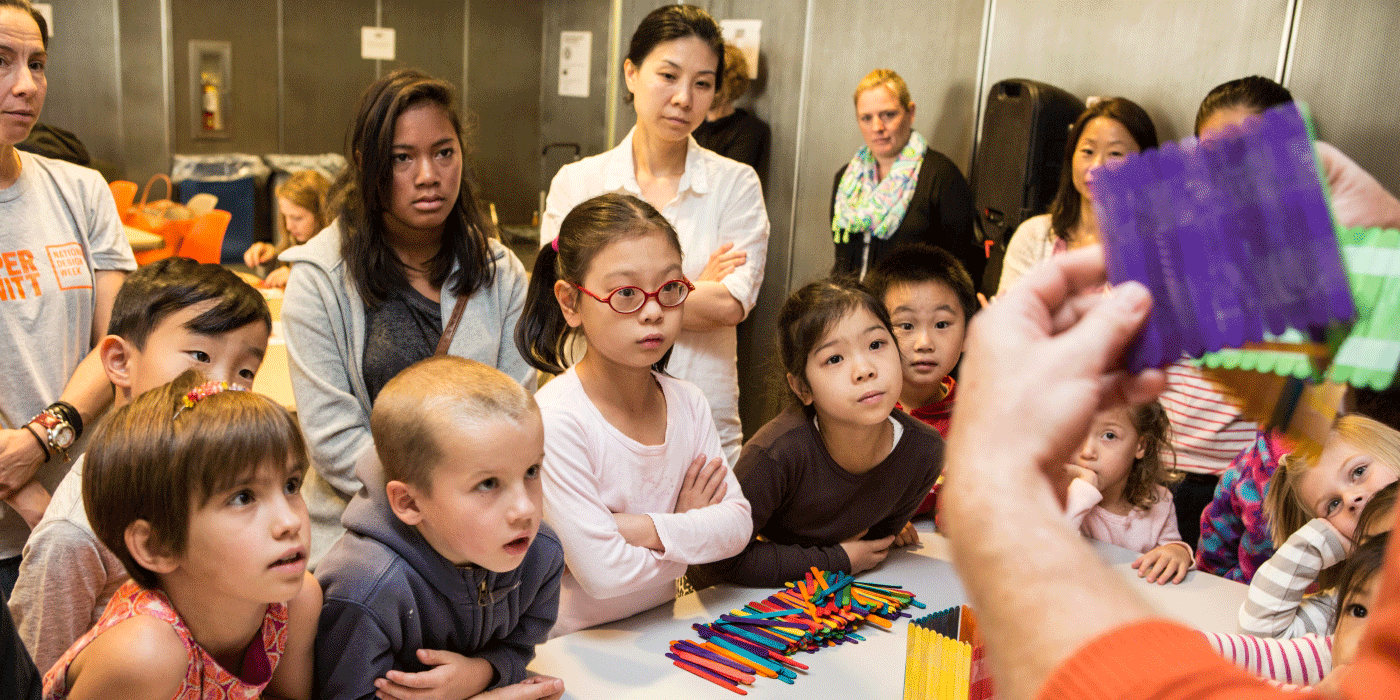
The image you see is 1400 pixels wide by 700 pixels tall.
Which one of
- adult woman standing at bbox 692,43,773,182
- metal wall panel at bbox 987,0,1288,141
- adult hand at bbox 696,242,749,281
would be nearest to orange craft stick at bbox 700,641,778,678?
adult hand at bbox 696,242,749,281

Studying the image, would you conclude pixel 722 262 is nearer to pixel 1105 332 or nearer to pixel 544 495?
pixel 544 495

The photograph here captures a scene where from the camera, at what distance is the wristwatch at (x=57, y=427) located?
1833 mm

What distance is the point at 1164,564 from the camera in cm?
204

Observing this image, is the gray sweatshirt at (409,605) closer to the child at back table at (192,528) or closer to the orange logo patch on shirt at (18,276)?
the child at back table at (192,528)

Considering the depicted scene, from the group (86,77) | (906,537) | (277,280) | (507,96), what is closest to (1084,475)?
(906,537)

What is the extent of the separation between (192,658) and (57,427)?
0.89 meters

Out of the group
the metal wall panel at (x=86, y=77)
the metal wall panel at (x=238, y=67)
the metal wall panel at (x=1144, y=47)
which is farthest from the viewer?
the metal wall panel at (x=238, y=67)

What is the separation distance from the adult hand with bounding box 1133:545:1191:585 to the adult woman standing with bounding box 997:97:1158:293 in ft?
3.59

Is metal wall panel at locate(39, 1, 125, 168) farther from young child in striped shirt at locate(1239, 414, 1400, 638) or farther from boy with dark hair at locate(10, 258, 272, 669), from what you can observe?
young child in striped shirt at locate(1239, 414, 1400, 638)

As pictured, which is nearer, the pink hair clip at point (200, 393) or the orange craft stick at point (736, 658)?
the pink hair clip at point (200, 393)

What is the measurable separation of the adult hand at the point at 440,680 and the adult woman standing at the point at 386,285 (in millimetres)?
545

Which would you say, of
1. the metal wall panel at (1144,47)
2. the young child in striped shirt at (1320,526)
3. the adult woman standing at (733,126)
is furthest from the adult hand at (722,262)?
the adult woman standing at (733,126)

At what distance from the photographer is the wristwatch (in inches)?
72.2

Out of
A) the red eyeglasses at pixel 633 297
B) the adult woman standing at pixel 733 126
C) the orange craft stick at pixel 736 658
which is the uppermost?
the adult woman standing at pixel 733 126
